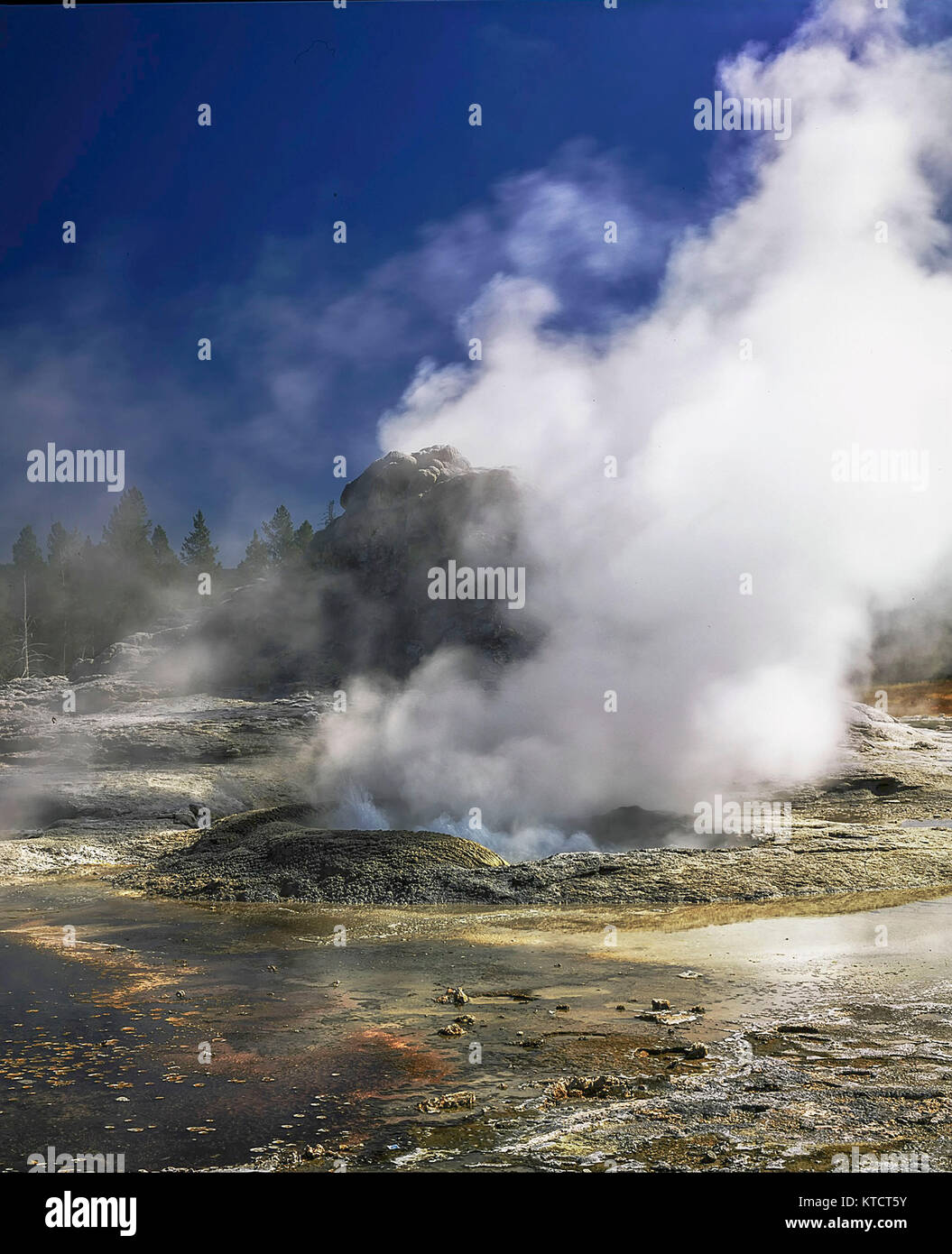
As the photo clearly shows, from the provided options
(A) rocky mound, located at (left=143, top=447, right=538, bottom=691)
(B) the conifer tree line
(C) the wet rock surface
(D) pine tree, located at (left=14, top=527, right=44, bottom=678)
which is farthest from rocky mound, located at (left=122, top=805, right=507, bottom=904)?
(D) pine tree, located at (left=14, top=527, right=44, bottom=678)

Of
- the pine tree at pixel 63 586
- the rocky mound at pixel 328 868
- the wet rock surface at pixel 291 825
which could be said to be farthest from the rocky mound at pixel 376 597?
the pine tree at pixel 63 586

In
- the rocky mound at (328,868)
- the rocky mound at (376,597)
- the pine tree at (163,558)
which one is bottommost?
the rocky mound at (328,868)

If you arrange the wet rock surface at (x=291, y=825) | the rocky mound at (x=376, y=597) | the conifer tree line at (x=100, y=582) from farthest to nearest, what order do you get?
the conifer tree line at (x=100, y=582) → the rocky mound at (x=376, y=597) → the wet rock surface at (x=291, y=825)

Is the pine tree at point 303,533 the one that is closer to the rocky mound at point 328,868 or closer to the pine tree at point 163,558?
the pine tree at point 163,558

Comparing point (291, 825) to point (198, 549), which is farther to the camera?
point (198, 549)

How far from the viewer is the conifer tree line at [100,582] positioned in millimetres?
62175

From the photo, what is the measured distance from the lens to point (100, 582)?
6819 cm

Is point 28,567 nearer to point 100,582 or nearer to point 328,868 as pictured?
point 100,582

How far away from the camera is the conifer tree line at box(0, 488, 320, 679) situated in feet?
204

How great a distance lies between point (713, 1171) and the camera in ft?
14.0

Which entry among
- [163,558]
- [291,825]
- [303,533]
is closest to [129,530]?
[163,558]

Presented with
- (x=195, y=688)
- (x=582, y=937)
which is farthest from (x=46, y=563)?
(x=582, y=937)
